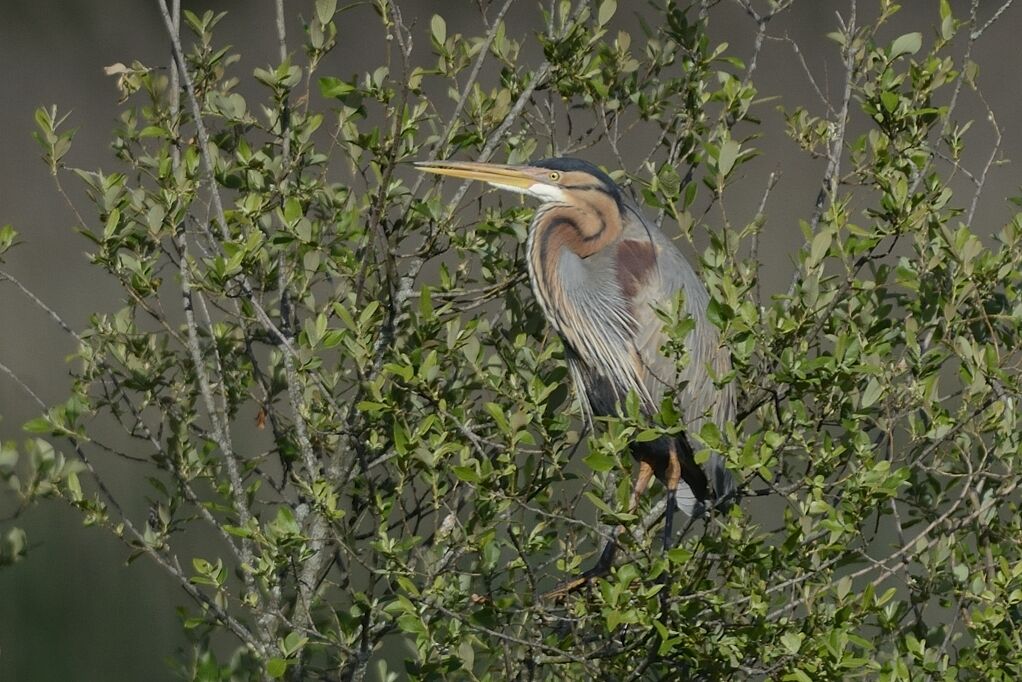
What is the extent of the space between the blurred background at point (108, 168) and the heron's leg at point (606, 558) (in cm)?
197

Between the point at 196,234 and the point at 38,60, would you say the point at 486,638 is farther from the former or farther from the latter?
the point at 38,60

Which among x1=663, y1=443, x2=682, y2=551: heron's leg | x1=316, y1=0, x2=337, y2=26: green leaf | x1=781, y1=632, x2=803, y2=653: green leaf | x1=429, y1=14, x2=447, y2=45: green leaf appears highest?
x1=316, y1=0, x2=337, y2=26: green leaf

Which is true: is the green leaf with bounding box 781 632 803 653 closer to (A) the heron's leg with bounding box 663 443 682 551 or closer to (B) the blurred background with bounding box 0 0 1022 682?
(A) the heron's leg with bounding box 663 443 682 551

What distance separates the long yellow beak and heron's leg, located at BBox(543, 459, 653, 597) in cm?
64

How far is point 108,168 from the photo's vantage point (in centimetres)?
616

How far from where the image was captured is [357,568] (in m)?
4.64

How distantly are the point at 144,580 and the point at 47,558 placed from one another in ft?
1.21

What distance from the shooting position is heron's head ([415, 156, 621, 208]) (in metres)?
2.49

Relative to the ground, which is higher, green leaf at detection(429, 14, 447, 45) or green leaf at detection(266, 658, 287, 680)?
green leaf at detection(429, 14, 447, 45)

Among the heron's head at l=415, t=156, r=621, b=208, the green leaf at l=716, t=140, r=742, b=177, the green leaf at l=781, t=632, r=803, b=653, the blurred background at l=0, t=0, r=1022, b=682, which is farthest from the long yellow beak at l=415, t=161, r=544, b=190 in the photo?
the blurred background at l=0, t=0, r=1022, b=682

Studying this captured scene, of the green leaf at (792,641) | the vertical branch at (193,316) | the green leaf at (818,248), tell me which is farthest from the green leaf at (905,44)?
the vertical branch at (193,316)

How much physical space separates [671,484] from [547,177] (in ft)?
2.14

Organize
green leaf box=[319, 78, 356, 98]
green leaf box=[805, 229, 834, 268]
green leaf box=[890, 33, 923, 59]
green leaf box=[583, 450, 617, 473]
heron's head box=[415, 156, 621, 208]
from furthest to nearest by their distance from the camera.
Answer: heron's head box=[415, 156, 621, 208]
green leaf box=[890, 33, 923, 59]
green leaf box=[319, 78, 356, 98]
green leaf box=[805, 229, 834, 268]
green leaf box=[583, 450, 617, 473]

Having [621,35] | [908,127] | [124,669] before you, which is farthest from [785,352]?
[124,669]
